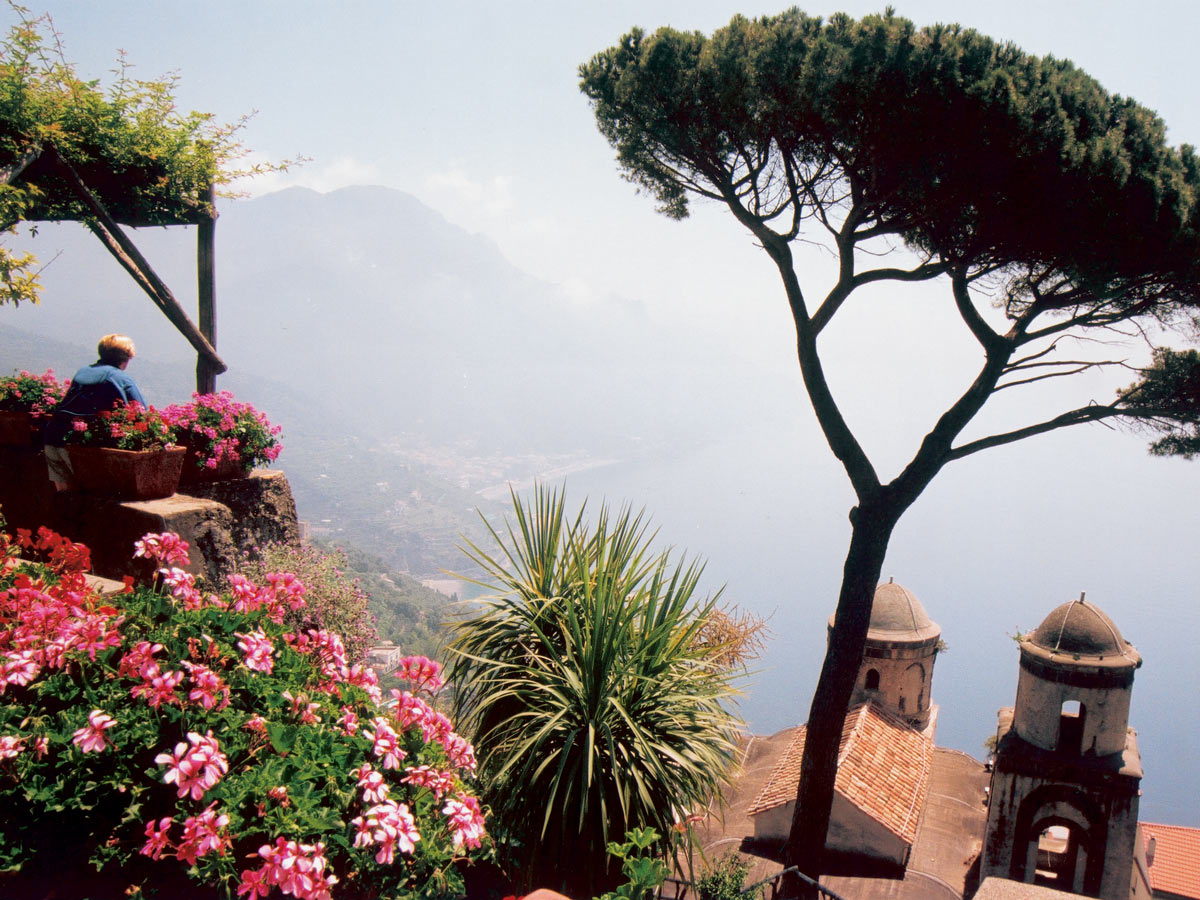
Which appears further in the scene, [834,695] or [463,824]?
[834,695]

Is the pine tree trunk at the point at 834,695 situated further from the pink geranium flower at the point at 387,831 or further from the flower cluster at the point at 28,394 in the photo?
the flower cluster at the point at 28,394

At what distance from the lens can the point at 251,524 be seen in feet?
16.8

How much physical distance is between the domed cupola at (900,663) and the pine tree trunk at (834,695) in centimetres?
794

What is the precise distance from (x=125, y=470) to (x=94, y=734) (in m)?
3.25

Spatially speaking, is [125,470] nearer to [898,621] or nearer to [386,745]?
[386,745]

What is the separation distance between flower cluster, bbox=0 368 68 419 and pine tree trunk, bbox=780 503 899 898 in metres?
6.56

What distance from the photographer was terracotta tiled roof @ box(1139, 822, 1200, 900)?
20.8 meters

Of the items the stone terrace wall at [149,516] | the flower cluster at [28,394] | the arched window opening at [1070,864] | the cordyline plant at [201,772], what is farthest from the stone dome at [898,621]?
the cordyline plant at [201,772]

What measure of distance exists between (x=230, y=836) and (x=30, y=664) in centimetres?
82

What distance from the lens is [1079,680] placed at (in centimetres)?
1047

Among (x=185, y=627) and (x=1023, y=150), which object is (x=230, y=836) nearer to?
(x=185, y=627)

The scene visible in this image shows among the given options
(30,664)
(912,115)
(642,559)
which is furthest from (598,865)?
(912,115)

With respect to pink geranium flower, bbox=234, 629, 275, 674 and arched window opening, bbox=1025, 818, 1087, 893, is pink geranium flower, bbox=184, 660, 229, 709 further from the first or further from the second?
arched window opening, bbox=1025, 818, 1087, 893

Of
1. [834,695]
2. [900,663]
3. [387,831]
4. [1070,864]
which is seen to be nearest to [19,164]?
[387,831]
